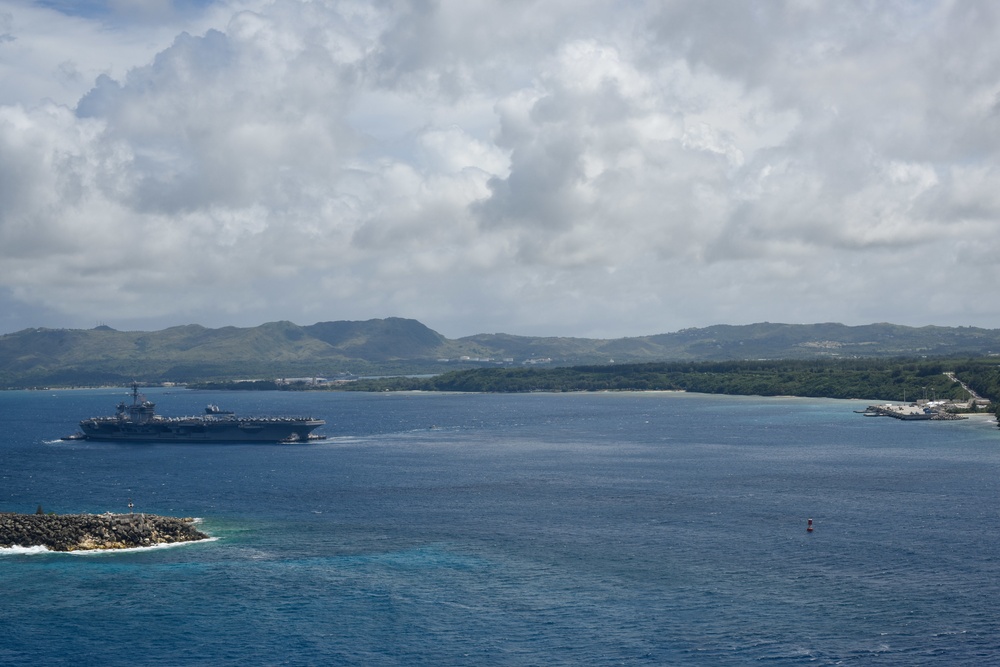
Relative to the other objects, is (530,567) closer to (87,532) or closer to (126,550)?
(126,550)

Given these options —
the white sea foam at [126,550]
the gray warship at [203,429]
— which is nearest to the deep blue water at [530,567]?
the white sea foam at [126,550]

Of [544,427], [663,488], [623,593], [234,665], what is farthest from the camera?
[544,427]

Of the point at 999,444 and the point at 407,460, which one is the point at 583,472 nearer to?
the point at 407,460

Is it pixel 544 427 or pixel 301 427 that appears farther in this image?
pixel 544 427

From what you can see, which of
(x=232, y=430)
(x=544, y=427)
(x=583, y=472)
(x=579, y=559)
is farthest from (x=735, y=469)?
(x=232, y=430)

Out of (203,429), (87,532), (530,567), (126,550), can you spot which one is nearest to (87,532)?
(87,532)

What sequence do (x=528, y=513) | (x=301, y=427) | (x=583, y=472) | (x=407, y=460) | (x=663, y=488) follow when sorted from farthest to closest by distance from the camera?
(x=301, y=427) < (x=407, y=460) < (x=583, y=472) < (x=663, y=488) < (x=528, y=513)
